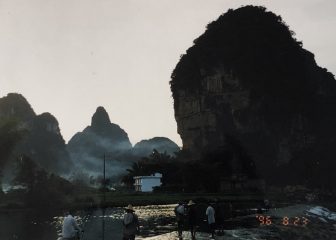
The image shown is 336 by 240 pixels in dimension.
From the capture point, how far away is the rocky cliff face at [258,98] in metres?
121

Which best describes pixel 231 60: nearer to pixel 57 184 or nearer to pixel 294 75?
pixel 294 75

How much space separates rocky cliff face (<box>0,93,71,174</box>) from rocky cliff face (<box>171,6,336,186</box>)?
69.6 metres

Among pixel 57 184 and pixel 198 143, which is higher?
pixel 198 143

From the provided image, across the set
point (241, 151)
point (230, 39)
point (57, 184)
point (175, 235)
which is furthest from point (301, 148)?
point (175, 235)

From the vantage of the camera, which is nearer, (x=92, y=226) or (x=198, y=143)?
(x=92, y=226)

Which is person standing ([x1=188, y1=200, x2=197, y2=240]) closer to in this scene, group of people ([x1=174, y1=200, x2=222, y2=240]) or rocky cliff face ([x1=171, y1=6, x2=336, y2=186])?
group of people ([x1=174, y1=200, x2=222, y2=240])

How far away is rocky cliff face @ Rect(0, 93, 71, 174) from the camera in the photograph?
573ft

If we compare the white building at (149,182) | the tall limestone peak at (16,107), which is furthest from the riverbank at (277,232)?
the tall limestone peak at (16,107)

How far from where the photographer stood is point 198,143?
126m

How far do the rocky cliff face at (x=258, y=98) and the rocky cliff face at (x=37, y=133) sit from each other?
A: 69.6 meters

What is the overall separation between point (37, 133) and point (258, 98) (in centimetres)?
9532

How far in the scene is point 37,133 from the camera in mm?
183125

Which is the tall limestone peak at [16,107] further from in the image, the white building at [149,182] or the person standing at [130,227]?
the person standing at [130,227]

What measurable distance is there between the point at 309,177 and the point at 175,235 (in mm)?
93185
